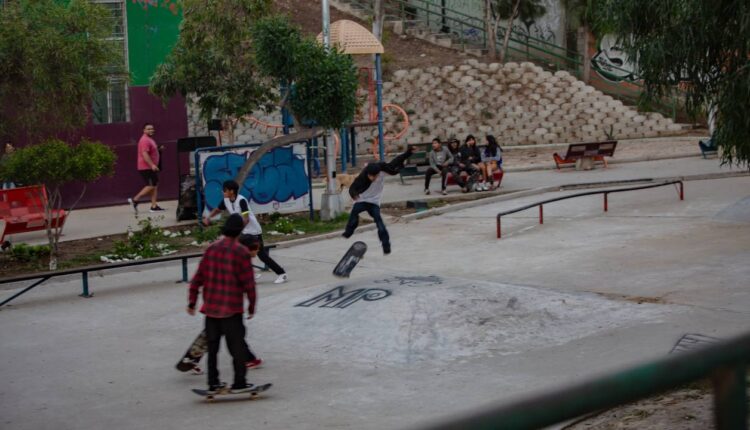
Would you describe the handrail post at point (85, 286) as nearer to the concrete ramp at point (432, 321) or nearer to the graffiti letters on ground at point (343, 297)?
the concrete ramp at point (432, 321)

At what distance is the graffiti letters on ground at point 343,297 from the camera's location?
39.0 ft

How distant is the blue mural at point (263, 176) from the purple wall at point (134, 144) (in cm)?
464

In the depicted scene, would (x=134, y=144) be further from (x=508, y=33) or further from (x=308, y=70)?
(x=508, y=33)

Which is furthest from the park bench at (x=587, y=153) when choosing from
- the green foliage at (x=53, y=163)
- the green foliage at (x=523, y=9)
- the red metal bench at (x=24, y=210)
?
the green foliage at (x=53, y=163)

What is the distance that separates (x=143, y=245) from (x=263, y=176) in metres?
3.49

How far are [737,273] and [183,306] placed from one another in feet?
23.2

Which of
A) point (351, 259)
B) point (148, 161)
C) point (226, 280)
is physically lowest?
point (351, 259)

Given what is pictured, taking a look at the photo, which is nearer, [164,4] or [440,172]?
[440,172]

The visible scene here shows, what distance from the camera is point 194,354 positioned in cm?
938

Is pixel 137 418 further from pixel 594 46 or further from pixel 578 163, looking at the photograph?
pixel 594 46

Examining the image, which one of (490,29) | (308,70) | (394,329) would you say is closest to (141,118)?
(308,70)

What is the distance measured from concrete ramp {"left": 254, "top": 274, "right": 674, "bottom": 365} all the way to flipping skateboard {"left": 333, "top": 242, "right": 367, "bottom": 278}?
3.61ft

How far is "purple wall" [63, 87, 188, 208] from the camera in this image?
23547 millimetres

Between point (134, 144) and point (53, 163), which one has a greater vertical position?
point (134, 144)
